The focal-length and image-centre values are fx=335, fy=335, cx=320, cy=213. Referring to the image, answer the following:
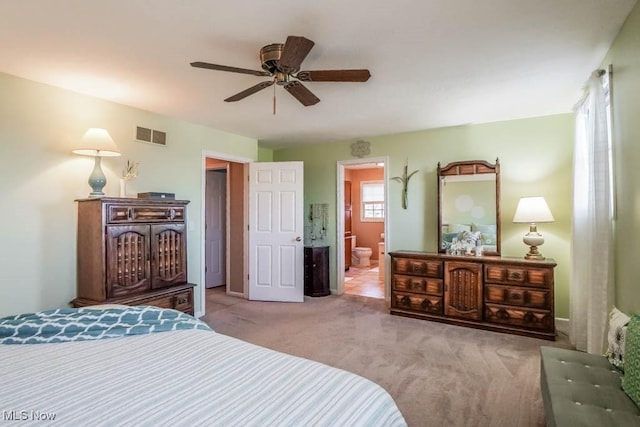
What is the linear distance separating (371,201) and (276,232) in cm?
409

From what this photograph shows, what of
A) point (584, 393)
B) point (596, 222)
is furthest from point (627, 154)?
point (584, 393)

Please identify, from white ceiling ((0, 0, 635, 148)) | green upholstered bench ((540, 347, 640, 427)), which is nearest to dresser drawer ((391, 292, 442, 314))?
green upholstered bench ((540, 347, 640, 427))

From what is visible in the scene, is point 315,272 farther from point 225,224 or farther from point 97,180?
point 97,180

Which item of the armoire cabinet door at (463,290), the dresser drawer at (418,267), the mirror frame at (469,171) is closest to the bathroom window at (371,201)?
the mirror frame at (469,171)

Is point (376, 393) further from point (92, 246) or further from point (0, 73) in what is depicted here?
point (0, 73)

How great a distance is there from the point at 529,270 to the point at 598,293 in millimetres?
1067

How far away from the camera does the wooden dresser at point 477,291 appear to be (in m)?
3.42

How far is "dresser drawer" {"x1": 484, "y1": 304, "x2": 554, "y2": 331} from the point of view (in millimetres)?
3379

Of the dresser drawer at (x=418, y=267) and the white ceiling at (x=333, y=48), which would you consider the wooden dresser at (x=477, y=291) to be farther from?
the white ceiling at (x=333, y=48)

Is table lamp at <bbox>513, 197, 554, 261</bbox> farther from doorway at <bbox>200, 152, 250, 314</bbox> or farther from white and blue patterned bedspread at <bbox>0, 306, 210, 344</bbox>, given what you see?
doorway at <bbox>200, 152, 250, 314</bbox>

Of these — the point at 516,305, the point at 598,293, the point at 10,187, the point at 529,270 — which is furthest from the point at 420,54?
the point at 10,187

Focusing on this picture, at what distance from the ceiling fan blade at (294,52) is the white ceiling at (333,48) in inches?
8.9

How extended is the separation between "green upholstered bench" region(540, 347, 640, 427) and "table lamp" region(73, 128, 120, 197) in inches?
139

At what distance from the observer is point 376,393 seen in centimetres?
114
